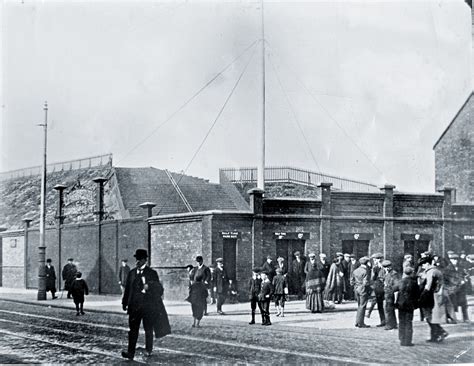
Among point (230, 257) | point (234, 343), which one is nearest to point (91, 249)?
point (230, 257)

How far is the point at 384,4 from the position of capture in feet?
60.5

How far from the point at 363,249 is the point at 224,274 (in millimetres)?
7816

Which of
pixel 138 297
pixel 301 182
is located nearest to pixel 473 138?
pixel 301 182

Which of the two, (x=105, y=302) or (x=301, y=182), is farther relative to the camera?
(x=301, y=182)

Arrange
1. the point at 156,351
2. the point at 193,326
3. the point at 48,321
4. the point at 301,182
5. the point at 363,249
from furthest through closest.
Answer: the point at 301,182 → the point at 363,249 → the point at 48,321 → the point at 193,326 → the point at 156,351

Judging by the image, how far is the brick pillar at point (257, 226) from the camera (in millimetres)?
25406

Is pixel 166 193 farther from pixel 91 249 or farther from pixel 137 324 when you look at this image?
pixel 137 324

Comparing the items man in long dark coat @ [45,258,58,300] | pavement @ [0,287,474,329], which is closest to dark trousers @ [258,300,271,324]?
pavement @ [0,287,474,329]

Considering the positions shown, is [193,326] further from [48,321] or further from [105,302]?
[105,302]

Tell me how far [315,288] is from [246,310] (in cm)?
271

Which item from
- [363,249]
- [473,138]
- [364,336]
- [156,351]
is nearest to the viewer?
[156,351]

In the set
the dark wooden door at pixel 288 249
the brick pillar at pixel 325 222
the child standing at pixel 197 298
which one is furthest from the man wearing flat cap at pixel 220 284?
the brick pillar at pixel 325 222

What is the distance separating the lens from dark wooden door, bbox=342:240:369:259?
27156mm

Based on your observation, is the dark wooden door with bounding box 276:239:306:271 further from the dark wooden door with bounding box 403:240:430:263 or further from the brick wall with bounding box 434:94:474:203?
the brick wall with bounding box 434:94:474:203
